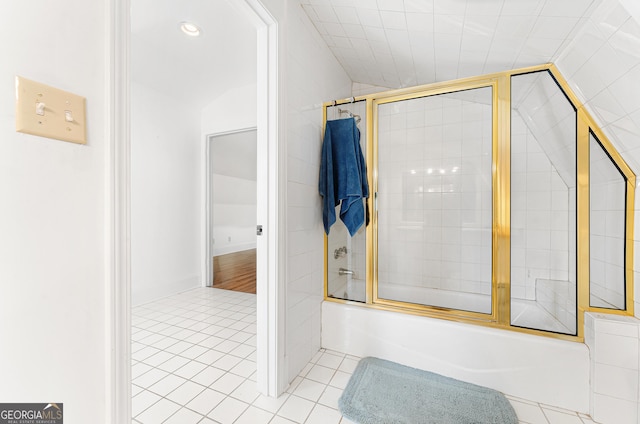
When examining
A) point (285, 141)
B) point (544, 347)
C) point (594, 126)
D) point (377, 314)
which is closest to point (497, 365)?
point (544, 347)

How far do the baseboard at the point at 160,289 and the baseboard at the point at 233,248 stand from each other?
7.59 feet

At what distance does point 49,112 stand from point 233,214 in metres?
5.65

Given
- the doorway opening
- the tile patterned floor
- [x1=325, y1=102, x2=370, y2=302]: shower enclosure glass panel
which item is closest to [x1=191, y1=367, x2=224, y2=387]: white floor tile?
the tile patterned floor

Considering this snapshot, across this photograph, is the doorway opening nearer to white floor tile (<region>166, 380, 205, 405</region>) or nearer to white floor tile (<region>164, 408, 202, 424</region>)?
white floor tile (<region>166, 380, 205, 405</region>)

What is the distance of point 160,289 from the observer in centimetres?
287

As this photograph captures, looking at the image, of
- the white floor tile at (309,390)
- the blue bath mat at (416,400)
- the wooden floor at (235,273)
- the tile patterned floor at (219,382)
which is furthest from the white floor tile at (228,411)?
the wooden floor at (235,273)

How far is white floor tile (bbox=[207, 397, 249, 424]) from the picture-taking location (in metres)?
1.23

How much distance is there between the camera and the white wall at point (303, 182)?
4.96 feet

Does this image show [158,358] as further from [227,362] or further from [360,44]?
[360,44]

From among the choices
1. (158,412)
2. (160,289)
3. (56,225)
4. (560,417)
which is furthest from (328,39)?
(160,289)

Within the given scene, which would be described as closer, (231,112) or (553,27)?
(553,27)

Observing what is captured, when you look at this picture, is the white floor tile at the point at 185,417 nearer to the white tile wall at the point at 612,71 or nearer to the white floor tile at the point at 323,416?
the white floor tile at the point at 323,416

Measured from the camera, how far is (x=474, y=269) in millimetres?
2199

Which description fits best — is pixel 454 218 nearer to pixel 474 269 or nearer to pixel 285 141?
pixel 474 269
